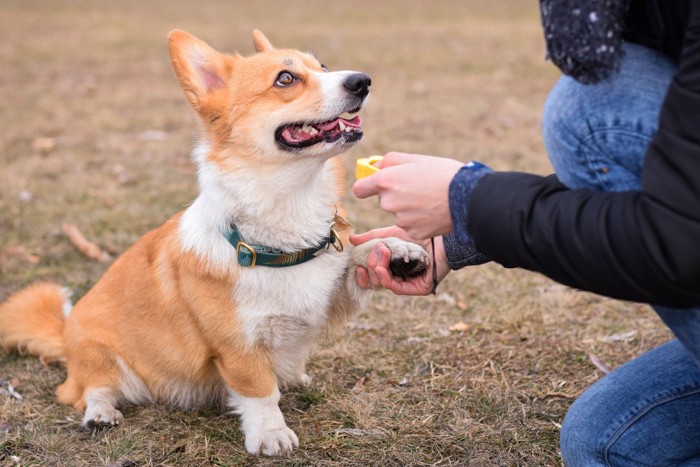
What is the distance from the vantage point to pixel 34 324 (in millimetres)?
2922

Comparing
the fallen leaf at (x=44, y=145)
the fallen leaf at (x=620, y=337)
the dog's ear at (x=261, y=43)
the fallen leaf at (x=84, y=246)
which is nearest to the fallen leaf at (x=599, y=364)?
the fallen leaf at (x=620, y=337)

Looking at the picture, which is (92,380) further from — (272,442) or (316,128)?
(316,128)

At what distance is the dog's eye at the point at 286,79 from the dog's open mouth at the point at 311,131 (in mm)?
149

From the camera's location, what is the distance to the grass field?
7.63 ft

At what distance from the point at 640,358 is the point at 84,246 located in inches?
119

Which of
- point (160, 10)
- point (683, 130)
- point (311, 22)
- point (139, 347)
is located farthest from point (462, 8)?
point (683, 130)

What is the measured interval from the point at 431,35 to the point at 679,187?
1032 cm

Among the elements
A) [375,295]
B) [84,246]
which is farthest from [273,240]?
[84,246]

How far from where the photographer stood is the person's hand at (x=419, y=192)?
4.75ft

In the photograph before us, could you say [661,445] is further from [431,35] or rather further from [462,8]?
[462,8]

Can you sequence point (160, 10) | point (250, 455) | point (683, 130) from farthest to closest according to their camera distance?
point (160, 10) → point (250, 455) → point (683, 130)

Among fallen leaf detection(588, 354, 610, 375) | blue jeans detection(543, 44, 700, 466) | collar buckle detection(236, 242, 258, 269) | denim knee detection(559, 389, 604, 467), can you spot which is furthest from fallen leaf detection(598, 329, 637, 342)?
collar buckle detection(236, 242, 258, 269)

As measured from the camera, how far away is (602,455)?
5.85ft

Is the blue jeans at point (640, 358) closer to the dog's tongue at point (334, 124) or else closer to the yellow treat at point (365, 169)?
the yellow treat at point (365, 169)
